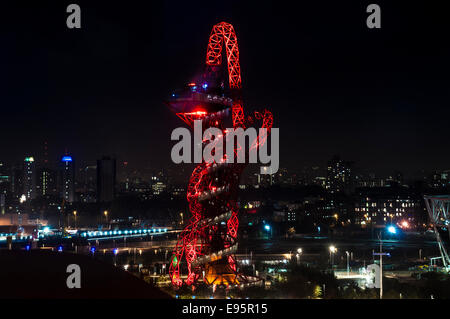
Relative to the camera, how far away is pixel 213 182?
32031 millimetres

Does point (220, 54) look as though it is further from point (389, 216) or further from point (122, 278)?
point (389, 216)

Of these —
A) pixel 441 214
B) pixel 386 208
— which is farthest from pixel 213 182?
pixel 386 208

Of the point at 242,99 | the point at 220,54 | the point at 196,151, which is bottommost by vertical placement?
the point at 196,151

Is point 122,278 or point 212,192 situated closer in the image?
point 122,278

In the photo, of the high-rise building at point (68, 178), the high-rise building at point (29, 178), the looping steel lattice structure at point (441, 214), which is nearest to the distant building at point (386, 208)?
the looping steel lattice structure at point (441, 214)

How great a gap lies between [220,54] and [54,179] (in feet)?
561

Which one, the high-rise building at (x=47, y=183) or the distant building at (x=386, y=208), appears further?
the high-rise building at (x=47, y=183)

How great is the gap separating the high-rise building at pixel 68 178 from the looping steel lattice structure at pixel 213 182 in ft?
507

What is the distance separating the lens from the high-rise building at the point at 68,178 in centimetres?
18012

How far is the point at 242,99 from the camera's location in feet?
107

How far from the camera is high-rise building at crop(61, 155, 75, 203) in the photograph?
18012cm
